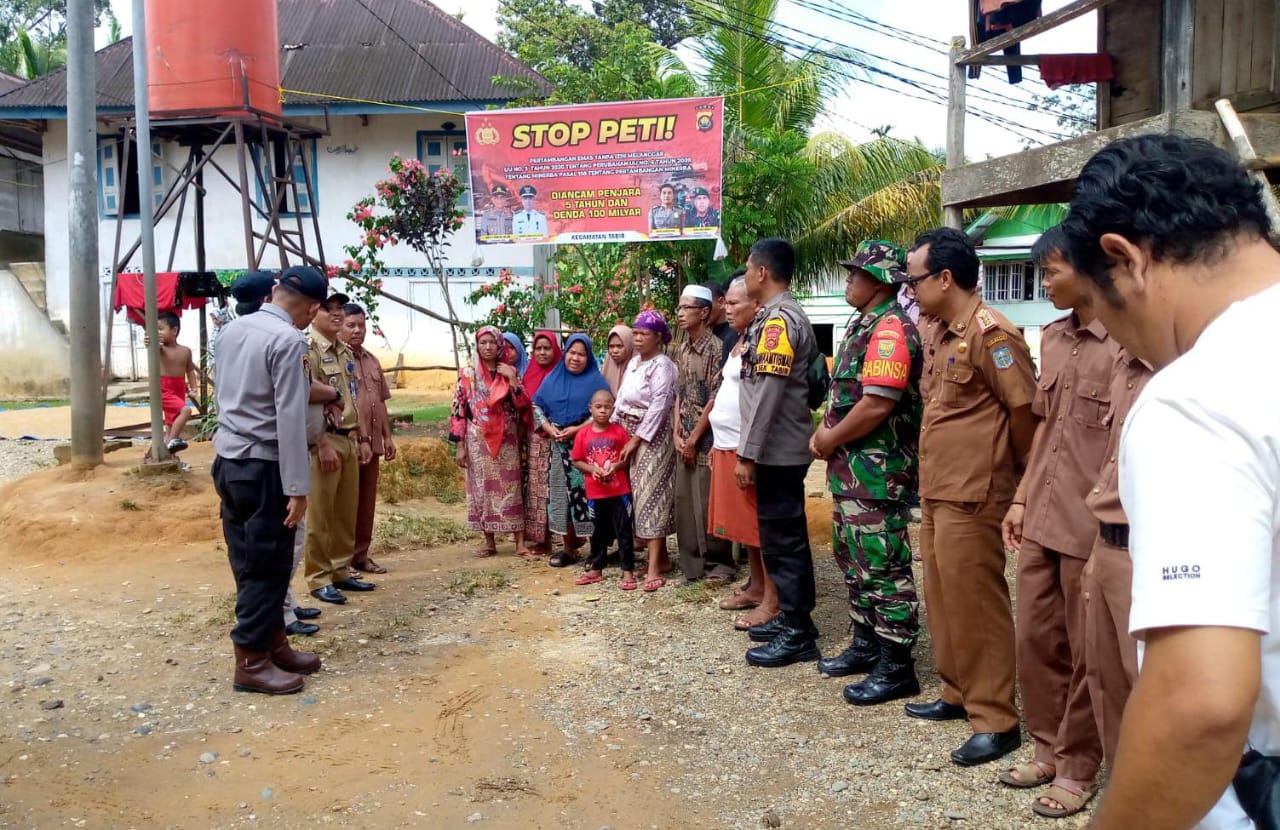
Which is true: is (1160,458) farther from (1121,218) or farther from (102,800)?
(102,800)

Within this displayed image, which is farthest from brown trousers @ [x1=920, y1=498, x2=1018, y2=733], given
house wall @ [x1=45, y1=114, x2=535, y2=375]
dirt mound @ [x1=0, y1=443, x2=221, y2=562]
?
house wall @ [x1=45, y1=114, x2=535, y2=375]

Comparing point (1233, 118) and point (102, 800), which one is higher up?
point (1233, 118)

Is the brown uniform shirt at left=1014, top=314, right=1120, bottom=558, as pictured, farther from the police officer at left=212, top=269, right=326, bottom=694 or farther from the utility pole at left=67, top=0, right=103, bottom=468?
the utility pole at left=67, top=0, right=103, bottom=468

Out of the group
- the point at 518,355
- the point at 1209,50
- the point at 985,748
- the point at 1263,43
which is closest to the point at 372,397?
the point at 518,355

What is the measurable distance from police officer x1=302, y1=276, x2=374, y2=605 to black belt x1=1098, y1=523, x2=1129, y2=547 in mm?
4225

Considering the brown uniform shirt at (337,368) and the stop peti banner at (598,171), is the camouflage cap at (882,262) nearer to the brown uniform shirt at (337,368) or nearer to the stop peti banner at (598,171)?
the brown uniform shirt at (337,368)

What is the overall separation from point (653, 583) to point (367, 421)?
2.07 meters

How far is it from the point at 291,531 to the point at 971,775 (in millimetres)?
2950

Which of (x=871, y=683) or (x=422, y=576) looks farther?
(x=422, y=576)


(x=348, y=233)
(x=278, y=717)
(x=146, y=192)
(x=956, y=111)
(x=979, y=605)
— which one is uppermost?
(x=348, y=233)

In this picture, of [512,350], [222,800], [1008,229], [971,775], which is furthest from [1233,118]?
[1008,229]

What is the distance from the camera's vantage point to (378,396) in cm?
656

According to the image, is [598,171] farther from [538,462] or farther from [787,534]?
[787,534]

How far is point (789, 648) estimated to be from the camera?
470 cm
